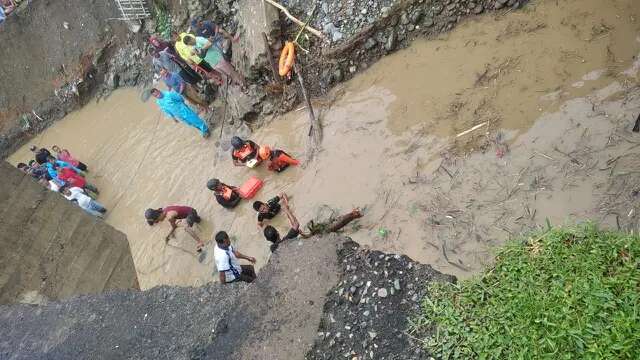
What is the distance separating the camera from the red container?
8.69m

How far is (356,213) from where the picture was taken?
7.10 m

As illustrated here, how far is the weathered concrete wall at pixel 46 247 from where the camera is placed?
18.7ft

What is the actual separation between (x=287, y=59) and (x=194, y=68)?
2.48m

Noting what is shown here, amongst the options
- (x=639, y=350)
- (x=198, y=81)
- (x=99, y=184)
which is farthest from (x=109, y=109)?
(x=639, y=350)

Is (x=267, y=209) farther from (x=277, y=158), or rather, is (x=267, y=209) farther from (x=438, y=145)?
(x=438, y=145)

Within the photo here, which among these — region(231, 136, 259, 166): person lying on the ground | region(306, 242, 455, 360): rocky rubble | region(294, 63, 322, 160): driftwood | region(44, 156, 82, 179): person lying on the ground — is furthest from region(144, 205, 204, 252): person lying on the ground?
region(306, 242, 455, 360): rocky rubble

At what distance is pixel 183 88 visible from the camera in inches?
420

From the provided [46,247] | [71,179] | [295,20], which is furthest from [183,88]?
[46,247]

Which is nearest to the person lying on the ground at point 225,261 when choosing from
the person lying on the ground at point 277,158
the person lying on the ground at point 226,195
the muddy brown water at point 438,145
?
the muddy brown water at point 438,145

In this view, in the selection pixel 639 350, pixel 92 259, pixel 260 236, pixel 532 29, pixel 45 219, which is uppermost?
pixel 45 219

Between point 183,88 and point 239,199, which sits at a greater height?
point 183,88

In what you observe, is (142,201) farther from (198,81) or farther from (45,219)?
(45,219)

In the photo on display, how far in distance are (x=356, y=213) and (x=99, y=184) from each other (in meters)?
7.38

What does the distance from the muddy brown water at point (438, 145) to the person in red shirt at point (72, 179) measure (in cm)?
163
